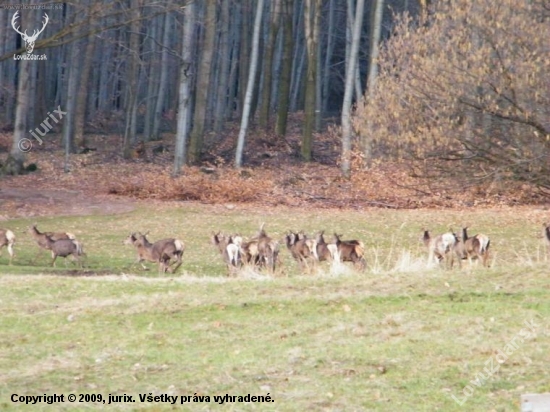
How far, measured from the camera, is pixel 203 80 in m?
37.0

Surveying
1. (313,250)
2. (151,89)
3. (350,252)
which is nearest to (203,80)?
(151,89)

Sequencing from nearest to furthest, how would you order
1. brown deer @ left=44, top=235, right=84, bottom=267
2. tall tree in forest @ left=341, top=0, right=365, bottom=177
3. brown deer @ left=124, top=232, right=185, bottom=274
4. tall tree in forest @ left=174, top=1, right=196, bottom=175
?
brown deer @ left=124, top=232, right=185, bottom=274 → brown deer @ left=44, top=235, right=84, bottom=267 → tall tree in forest @ left=341, top=0, right=365, bottom=177 → tall tree in forest @ left=174, top=1, right=196, bottom=175

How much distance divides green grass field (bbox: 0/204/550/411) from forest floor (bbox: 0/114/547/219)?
31.3ft

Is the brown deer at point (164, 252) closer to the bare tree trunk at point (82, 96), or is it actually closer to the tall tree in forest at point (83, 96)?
the tall tree in forest at point (83, 96)

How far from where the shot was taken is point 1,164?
37062 millimetres

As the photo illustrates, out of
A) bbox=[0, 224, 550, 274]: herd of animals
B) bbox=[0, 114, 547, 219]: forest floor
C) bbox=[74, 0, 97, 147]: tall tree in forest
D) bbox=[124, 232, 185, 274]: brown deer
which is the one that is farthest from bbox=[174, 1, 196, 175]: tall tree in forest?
bbox=[0, 224, 550, 274]: herd of animals

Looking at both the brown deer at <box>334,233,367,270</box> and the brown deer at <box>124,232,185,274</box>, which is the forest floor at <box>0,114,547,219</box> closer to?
the brown deer at <box>334,233,367,270</box>

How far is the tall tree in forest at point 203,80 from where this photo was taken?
36406mm

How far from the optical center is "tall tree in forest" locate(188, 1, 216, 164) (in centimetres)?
3641

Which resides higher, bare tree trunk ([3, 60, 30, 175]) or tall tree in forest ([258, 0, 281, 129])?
tall tree in forest ([258, 0, 281, 129])

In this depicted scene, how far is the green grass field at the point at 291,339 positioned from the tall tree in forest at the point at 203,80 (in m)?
22.3

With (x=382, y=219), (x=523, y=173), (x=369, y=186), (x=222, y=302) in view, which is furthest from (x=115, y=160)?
(x=222, y=302)

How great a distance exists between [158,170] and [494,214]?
14.9 metres

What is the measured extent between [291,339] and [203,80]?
2736 cm
